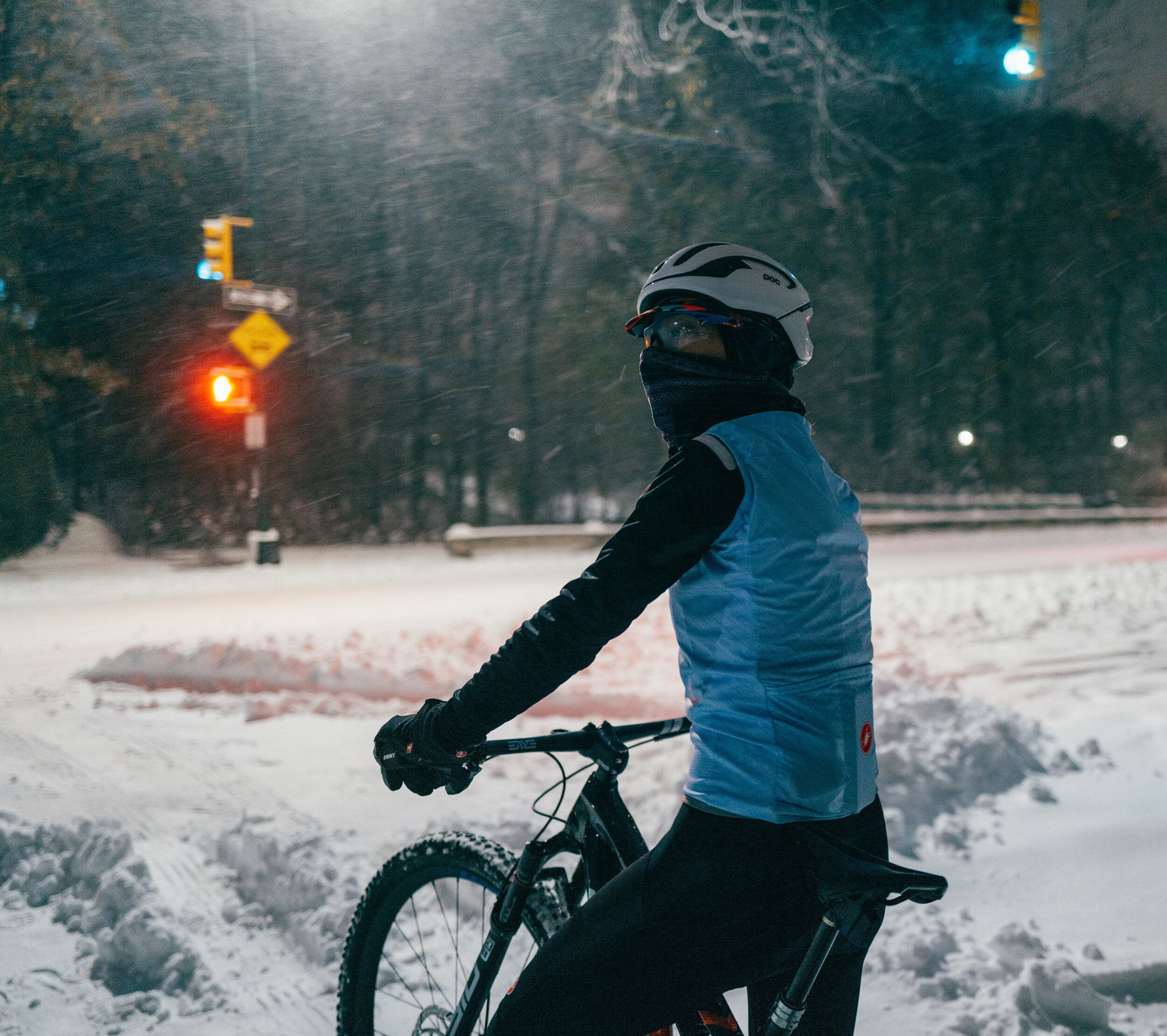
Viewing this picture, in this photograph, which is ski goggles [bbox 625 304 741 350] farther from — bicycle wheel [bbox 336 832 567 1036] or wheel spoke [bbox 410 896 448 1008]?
wheel spoke [bbox 410 896 448 1008]

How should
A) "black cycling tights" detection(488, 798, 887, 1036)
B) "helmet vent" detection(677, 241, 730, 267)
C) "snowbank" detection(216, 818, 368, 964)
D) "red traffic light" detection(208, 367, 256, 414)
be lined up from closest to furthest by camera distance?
"black cycling tights" detection(488, 798, 887, 1036), "helmet vent" detection(677, 241, 730, 267), "snowbank" detection(216, 818, 368, 964), "red traffic light" detection(208, 367, 256, 414)

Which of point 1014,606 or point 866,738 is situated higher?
point 866,738

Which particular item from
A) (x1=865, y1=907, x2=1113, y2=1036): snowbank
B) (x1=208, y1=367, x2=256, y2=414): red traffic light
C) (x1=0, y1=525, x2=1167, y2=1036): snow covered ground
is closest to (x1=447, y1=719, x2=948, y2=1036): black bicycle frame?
(x1=0, y1=525, x2=1167, y2=1036): snow covered ground

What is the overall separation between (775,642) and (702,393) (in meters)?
0.49

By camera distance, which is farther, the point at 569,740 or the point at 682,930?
the point at 569,740

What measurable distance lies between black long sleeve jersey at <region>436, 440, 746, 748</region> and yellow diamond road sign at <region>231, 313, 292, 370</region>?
15.4 metres

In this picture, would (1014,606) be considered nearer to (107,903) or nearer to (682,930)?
(107,903)

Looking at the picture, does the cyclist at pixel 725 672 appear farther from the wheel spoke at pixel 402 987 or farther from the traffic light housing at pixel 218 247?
the traffic light housing at pixel 218 247

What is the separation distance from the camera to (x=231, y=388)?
15.8 m

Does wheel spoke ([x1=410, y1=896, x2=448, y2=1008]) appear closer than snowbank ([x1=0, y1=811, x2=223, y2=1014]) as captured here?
Yes

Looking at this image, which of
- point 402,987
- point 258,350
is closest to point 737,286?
point 402,987

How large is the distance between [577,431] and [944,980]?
22671 mm

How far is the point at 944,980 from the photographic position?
134 inches

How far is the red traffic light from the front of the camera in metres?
15.7
